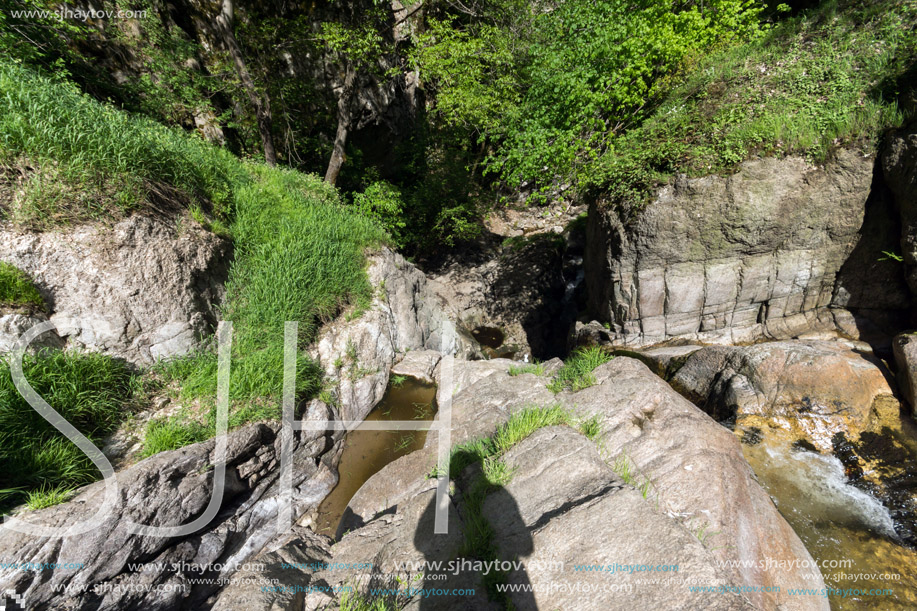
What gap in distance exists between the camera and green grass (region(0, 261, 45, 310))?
319cm

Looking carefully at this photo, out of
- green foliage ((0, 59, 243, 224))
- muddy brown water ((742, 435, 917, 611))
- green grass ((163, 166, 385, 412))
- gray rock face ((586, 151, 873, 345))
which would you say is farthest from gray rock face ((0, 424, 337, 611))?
gray rock face ((586, 151, 873, 345))

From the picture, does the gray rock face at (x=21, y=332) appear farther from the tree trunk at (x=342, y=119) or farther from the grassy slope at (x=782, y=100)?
the grassy slope at (x=782, y=100)

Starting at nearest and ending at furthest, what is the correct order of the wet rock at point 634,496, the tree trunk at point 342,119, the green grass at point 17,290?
1. the wet rock at point 634,496
2. the green grass at point 17,290
3. the tree trunk at point 342,119

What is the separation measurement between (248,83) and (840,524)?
36.5 ft

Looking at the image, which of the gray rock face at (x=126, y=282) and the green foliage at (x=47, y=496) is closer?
the green foliage at (x=47, y=496)

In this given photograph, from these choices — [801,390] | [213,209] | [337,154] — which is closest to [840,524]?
[801,390]

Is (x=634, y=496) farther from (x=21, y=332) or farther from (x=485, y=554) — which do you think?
(x=21, y=332)

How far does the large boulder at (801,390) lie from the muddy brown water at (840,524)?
399mm

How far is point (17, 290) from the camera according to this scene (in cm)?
327

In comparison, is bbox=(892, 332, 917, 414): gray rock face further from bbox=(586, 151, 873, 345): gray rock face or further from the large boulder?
bbox=(586, 151, 873, 345): gray rock face

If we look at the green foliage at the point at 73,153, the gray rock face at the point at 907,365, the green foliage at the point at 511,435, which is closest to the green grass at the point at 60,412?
the green foliage at the point at 73,153

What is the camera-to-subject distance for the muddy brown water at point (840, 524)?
10.1 feet

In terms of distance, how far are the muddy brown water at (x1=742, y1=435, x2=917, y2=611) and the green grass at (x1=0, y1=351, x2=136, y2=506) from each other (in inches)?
259

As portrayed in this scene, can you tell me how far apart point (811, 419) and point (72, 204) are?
938cm
